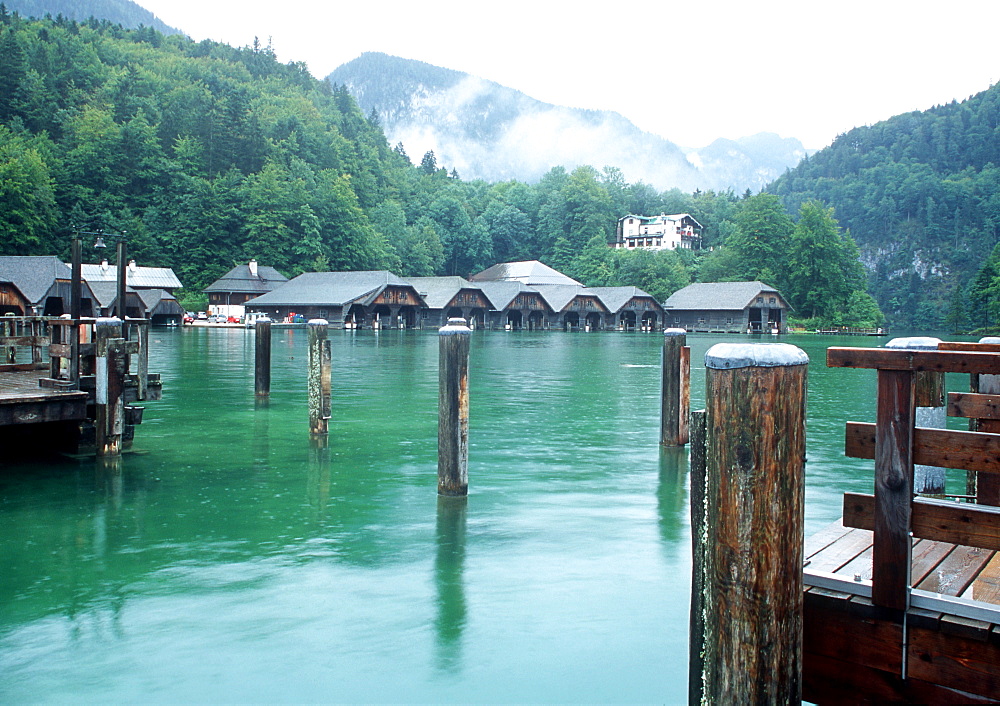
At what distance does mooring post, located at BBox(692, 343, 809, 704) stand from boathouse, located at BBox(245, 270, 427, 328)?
230 feet

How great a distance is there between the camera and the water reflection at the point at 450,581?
606cm

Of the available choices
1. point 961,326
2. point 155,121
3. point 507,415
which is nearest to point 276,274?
point 155,121

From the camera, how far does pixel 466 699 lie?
17.9 feet

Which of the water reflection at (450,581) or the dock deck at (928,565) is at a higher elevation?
the dock deck at (928,565)

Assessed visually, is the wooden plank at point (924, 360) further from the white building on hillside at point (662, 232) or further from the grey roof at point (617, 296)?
the white building on hillside at point (662, 232)

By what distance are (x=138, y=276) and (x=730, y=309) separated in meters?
57.3

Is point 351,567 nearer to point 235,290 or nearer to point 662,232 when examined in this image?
point 235,290

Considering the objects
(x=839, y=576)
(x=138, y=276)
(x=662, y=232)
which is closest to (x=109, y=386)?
(x=839, y=576)

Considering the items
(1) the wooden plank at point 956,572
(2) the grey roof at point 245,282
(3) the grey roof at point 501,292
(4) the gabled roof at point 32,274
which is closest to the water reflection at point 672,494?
(1) the wooden plank at point 956,572

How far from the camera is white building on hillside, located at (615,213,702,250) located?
144250mm

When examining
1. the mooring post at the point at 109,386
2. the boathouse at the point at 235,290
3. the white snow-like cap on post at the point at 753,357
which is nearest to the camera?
the white snow-like cap on post at the point at 753,357

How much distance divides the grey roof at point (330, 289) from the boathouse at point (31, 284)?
23.8 metres

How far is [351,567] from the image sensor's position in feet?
25.2

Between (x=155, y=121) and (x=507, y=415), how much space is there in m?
112
